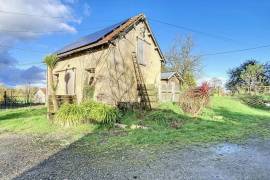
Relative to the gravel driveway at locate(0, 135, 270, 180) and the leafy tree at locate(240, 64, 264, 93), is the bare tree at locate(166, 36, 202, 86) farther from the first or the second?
the gravel driveway at locate(0, 135, 270, 180)

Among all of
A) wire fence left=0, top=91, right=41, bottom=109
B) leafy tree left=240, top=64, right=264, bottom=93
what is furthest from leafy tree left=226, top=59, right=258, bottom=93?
wire fence left=0, top=91, right=41, bottom=109

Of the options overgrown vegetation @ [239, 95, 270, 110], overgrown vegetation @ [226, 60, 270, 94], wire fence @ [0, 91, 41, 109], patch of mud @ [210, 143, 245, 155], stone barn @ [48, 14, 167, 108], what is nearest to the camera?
patch of mud @ [210, 143, 245, 155]

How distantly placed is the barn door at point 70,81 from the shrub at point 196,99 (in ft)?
22.3

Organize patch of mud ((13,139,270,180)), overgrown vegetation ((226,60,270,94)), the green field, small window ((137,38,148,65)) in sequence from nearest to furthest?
patch of mud ((13,139,270,180)) < the green field < small window ((137,38,148,65)) < overgrown vegetation ((226,60,270,94))

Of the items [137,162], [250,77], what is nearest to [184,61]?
[250,77]

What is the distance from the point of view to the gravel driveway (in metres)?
4.65

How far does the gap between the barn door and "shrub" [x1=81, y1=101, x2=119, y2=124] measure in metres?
5.43

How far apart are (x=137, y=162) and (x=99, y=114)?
4.85 metres

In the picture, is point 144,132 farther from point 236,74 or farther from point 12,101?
point 236,74

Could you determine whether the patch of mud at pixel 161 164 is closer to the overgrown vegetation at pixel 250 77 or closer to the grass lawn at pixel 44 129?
the grass lawn at pixel 44 129

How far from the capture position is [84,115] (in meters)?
10.1

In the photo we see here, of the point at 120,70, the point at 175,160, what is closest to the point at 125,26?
the point at 120,70

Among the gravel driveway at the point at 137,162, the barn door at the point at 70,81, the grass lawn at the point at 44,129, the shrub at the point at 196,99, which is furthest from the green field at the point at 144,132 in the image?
the barn door at the point at 70,81

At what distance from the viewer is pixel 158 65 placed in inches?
768
